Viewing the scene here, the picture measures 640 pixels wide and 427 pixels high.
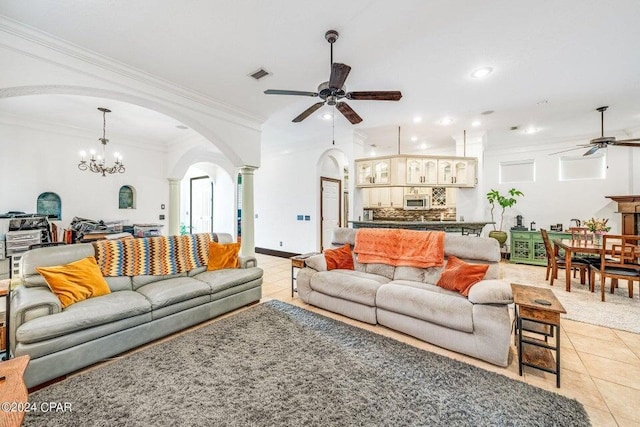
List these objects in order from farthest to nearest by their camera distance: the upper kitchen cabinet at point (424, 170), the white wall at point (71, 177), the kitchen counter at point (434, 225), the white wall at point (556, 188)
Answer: the upper kitchen cabinet at point (424, 170)
the white wall at point (556, 188)
the kitchen counter at point (434, 225)
the white wall at point (71, 177)

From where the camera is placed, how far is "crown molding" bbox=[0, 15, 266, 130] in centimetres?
232

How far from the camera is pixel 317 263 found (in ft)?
11.5

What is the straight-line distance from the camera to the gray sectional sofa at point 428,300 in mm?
2191

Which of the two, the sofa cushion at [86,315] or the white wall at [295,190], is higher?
the white wall at [295,190]

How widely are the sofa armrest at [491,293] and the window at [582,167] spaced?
19.1 ft

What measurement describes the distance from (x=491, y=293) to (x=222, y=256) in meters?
3.10

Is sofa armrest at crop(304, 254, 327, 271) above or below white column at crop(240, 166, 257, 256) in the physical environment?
below

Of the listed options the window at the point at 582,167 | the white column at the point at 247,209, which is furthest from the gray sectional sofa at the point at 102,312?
the window at the point at 582,167

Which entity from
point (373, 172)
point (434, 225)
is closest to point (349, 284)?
point (434, 225)

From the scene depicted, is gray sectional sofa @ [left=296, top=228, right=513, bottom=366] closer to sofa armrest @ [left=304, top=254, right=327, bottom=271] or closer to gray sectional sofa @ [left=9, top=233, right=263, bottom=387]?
→ sofa armrest @ [left=304, top=254, right=327, bottom=271]

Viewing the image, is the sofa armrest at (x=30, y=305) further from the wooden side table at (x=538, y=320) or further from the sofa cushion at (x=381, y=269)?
the wooden side table at (x=538, y=320)

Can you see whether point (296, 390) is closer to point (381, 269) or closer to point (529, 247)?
point (381, 269)

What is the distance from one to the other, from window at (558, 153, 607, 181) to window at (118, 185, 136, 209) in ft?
32.4

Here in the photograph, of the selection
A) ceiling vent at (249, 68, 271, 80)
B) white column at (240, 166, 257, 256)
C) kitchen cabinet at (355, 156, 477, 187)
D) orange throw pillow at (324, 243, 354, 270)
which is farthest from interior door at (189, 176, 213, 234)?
orange throw pillow at (324, 243, 354, 270)
